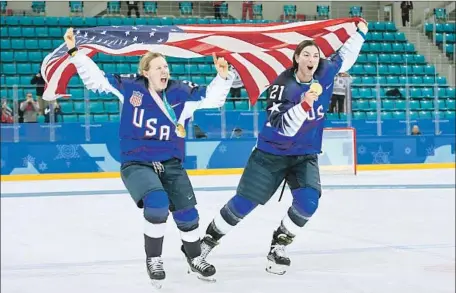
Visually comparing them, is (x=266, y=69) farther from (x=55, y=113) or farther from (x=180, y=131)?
(x=55, y=113)

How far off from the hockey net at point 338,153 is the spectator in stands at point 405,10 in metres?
8.06

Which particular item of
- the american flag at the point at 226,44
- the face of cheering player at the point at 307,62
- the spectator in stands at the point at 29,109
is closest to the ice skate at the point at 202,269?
the face of cheering player at the point at 307,62

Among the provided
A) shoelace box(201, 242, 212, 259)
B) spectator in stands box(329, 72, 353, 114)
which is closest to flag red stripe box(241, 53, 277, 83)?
shoelace box(201, 242, 212, 259)

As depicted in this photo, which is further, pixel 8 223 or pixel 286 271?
pixel 8 223

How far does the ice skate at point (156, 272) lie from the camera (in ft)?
11.0

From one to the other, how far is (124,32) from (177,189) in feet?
9.12

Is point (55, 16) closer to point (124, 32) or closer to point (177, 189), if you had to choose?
point (124, 32)

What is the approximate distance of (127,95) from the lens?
3516 mm

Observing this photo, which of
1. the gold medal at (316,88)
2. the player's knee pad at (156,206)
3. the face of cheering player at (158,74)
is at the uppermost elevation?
the face of cheering player at (158,74)

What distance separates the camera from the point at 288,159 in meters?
3.78

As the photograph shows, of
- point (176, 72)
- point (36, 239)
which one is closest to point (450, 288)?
point (36, 239)

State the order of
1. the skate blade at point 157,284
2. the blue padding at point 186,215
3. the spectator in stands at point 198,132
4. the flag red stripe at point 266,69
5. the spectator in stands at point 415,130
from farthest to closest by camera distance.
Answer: the spectator in stands at point 415,130
the spectator in stands at point 198,132
the flag red stripe at point 266,69
the blue padding at point 186,215
the skate blade at point 157,284

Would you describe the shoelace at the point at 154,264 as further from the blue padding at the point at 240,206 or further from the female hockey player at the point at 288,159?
the blue padding at the point at 240,206

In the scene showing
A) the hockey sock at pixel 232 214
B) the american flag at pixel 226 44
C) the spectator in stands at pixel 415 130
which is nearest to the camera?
the hockey sock at pixel 232 214
